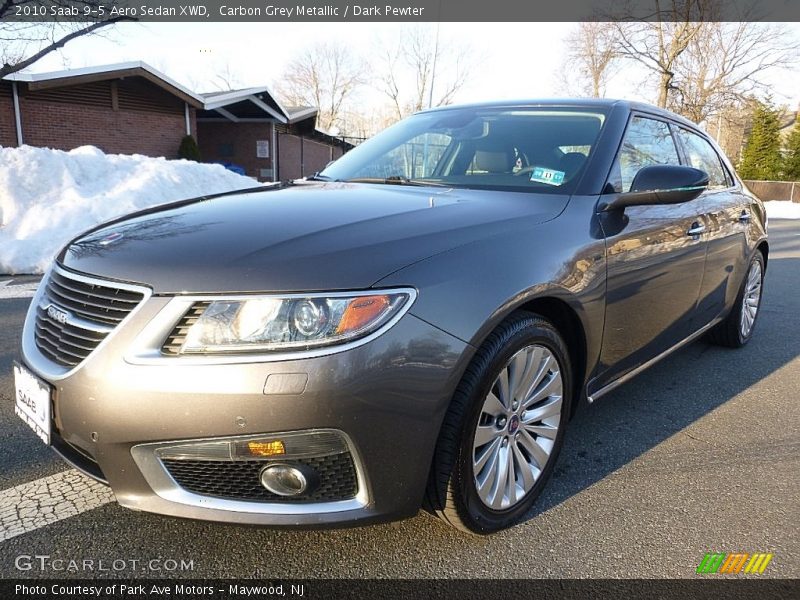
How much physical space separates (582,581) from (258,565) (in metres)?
1.05

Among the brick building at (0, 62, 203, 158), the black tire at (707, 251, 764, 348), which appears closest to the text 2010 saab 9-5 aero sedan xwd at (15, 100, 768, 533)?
the black tire at (707, 251, 764, 348)

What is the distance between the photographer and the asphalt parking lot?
6.51 ft

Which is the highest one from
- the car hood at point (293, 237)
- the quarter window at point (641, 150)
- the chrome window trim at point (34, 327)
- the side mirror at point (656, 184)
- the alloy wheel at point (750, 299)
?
the quarter window at point (641, 150)

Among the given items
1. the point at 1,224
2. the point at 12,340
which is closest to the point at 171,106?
the point at 1,224

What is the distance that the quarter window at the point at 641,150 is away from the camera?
2.78 m

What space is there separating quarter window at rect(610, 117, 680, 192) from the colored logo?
1.51m

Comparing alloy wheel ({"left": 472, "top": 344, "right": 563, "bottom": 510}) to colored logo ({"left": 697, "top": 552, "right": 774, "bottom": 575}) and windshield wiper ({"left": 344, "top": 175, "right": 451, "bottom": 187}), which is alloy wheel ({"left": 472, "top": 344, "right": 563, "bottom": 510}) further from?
windshield wiper ({"left": 344, "top": 175, "right": 451, "bottom": 187})

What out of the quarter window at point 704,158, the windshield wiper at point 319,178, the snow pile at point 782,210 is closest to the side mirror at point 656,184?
the quarter window at point 704,158

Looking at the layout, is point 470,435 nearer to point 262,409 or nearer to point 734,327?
point 262,409

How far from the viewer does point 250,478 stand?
1721 millimetres

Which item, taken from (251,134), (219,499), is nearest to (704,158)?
(219,499)

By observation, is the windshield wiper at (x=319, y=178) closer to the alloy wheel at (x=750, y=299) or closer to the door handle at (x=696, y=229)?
the door handle at (x=696, y=229)

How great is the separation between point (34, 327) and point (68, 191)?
8.30 m

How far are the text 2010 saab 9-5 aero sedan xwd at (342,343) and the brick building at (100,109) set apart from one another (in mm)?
16117
